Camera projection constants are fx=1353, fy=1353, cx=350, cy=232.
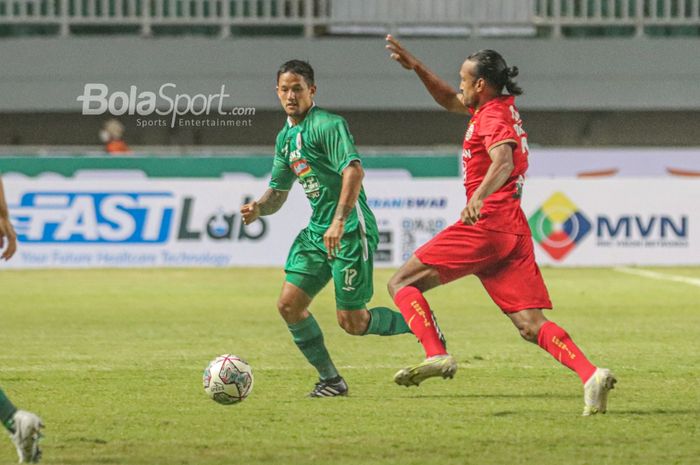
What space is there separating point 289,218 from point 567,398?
40.8 feet

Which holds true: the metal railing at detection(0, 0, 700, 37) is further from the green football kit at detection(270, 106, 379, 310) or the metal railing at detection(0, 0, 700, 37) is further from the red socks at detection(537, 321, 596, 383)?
the red socks at detection(537, 321, 596, 383)

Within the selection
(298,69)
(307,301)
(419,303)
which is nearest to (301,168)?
(298,69)

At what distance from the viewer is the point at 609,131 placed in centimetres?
2716

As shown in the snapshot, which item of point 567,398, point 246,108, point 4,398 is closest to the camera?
point 4,398

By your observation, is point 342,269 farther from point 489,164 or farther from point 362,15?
point 362,15

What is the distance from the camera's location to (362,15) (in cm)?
2641

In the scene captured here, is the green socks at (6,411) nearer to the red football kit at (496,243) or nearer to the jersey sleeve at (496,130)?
the red football kit at (496,243)

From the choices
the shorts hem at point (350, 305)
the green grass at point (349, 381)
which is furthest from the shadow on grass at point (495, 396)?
the shorts hem at point (350, 305)

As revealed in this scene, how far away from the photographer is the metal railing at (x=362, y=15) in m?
26.0

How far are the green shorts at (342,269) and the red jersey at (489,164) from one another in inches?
36.5

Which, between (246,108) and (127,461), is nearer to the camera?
(127,461)

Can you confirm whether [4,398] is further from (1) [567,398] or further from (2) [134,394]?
(1) [567,398]

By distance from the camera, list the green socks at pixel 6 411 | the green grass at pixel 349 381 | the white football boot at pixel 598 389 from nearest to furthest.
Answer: the green socks at pixel 6 411, the green grass at pixel 349 381, the white football boot at pixel 598 389

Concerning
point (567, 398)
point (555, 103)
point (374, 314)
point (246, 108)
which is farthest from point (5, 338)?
point (555, 103)
